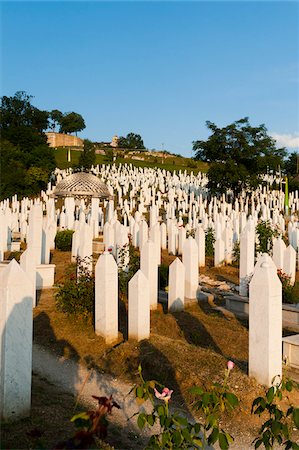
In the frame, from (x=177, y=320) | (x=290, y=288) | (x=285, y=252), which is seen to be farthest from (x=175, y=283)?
(x=285, y=252)

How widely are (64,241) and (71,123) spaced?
85.2m

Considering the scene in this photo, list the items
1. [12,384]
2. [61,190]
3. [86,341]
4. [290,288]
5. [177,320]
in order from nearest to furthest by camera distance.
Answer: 1. [12,384]
2. [86,341]
3. [177,320]
4. [290,288]
5. [61,190]

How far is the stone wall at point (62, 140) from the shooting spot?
9675 cm

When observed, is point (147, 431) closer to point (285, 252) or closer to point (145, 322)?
point (145, 322)

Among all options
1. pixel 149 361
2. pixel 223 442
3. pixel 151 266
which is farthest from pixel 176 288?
pixel 223 442

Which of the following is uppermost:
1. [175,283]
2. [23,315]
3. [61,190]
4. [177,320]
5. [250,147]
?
[250,147]

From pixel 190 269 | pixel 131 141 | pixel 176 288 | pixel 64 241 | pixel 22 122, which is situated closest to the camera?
pixel 176 288

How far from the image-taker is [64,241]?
1817 cm

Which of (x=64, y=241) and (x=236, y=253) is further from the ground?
(x=64, y=241)

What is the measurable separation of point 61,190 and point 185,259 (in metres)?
17.5

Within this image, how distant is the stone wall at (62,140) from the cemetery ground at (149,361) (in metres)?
91.2

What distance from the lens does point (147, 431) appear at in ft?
14.7

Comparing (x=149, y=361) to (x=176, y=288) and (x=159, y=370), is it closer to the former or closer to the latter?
(x=159, y=370)

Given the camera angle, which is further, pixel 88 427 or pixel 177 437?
pixel 177 437
